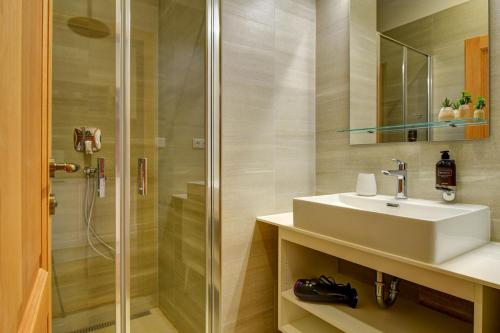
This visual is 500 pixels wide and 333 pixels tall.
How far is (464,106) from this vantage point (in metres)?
1.22

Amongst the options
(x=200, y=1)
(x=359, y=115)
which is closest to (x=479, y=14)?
(x=359, y=115)

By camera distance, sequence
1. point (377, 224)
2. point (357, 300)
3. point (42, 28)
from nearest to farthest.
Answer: point (42, 28) < point (377, 224) < point (357, 300)

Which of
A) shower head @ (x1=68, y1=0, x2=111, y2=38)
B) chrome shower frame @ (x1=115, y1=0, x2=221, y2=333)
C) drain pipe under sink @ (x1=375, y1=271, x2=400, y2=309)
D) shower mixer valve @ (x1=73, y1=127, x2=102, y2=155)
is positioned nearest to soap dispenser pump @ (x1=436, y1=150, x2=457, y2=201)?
drain pipe under sink @ (x1=375, y1=271, x2=400, y2=309)

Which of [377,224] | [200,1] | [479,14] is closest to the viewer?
[377,224]

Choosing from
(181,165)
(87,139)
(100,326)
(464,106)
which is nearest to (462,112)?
(464,106)

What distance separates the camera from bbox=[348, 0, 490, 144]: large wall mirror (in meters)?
1.20

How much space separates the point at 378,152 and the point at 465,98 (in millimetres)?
453

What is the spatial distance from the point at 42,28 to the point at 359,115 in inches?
57.3

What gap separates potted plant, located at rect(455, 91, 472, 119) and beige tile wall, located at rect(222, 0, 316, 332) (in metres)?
0.80

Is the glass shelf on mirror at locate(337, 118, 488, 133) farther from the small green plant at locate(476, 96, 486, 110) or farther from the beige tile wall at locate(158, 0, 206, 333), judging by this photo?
the beige tile wall at locate(158, 0, 206, 333)

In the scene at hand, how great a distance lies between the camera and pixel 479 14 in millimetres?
1190

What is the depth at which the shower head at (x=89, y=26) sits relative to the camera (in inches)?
63.1

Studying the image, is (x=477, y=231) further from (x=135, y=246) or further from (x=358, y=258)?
(x=135, y=246)

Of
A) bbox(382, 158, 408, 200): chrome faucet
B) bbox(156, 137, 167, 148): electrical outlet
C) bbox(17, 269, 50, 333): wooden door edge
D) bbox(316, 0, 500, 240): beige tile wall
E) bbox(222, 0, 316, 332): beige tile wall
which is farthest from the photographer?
bbox(156, 137, 167, 148): electrical outlet
